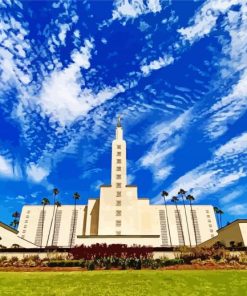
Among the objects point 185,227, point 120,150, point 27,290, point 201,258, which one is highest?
point 120,150

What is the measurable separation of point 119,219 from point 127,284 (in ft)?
138

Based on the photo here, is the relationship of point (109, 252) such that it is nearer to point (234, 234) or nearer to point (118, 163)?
point (234, 234)

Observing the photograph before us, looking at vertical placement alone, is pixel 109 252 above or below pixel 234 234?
below

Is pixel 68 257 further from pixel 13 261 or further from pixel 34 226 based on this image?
pixel 34 226

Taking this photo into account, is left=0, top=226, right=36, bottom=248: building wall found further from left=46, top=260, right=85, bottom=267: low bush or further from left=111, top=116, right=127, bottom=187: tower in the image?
left=46, top=260, right=85, bottom=267: low bush

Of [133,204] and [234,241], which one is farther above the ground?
[133,204]

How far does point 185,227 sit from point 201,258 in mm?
47685

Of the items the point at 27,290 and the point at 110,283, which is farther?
the point at 110,283

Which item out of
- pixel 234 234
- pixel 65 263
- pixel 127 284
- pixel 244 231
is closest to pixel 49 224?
pixel 234 234

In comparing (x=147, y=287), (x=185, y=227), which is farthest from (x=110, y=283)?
(x=185, y=227)

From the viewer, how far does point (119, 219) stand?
58.0 metres

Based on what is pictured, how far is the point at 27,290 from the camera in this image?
50.1ft

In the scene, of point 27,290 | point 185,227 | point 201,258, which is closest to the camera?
point 27,290

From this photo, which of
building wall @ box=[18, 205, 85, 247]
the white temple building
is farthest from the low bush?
building wall @ box=[18, 205, 85, 247]
